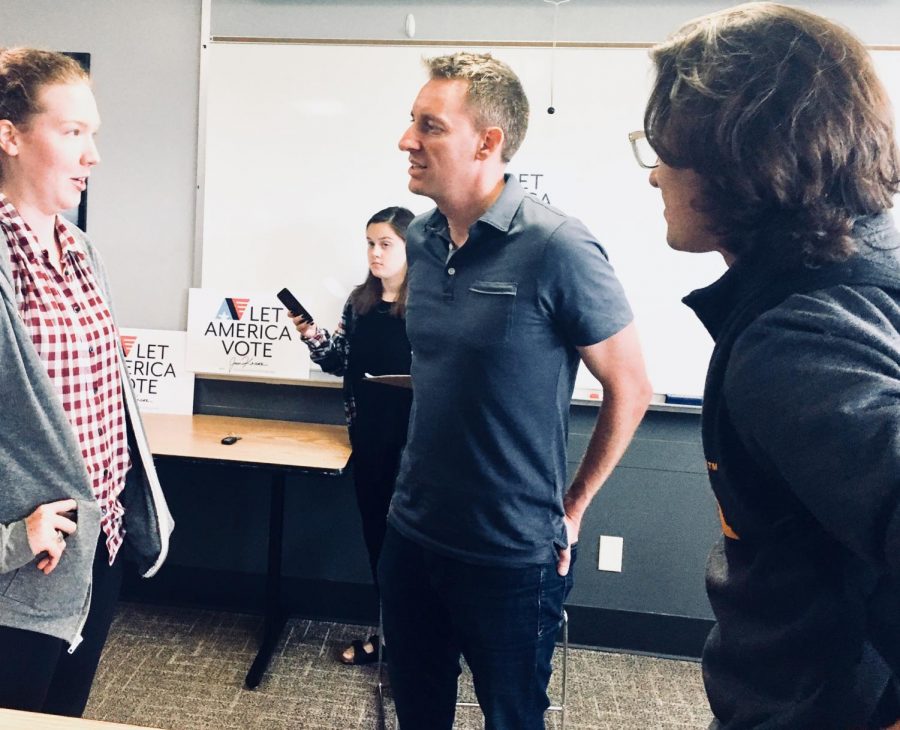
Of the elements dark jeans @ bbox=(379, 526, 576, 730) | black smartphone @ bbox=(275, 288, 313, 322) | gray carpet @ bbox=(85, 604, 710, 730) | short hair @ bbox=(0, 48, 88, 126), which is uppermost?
short hair @ bbox=(0, 48, 88, 126)

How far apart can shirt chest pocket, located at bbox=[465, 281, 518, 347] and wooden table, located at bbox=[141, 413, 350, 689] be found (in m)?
0.98

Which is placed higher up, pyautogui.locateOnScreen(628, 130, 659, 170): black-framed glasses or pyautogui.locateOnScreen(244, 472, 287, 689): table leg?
pyautogui.locateOnScreen(628, 130, 659, 170): black-framed glasses

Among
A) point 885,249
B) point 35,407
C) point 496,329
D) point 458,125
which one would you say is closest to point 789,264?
point 885,249

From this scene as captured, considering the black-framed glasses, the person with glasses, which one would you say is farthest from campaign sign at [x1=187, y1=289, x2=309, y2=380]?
the person with glasses

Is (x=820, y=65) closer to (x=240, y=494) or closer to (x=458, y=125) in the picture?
(x=458, y=125)

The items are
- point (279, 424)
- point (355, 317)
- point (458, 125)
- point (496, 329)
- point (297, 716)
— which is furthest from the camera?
point (279, 424)

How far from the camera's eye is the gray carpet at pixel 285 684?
2025 mm

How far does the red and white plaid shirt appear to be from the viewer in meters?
1.10

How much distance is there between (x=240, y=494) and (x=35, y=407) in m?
1.73

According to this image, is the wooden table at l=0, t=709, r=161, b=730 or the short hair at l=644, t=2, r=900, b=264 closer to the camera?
the short hair at l=644, t=2, r=900, b=264

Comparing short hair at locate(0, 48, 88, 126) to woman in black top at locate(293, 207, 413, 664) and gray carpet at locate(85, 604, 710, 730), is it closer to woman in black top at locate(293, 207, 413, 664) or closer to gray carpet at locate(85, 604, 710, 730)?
woman in black top at locate(293, 207, 413, 664)

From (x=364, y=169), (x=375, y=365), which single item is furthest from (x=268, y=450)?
(x=364, y=169)

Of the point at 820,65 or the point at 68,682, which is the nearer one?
the point at 820,65

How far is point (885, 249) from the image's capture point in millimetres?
579
